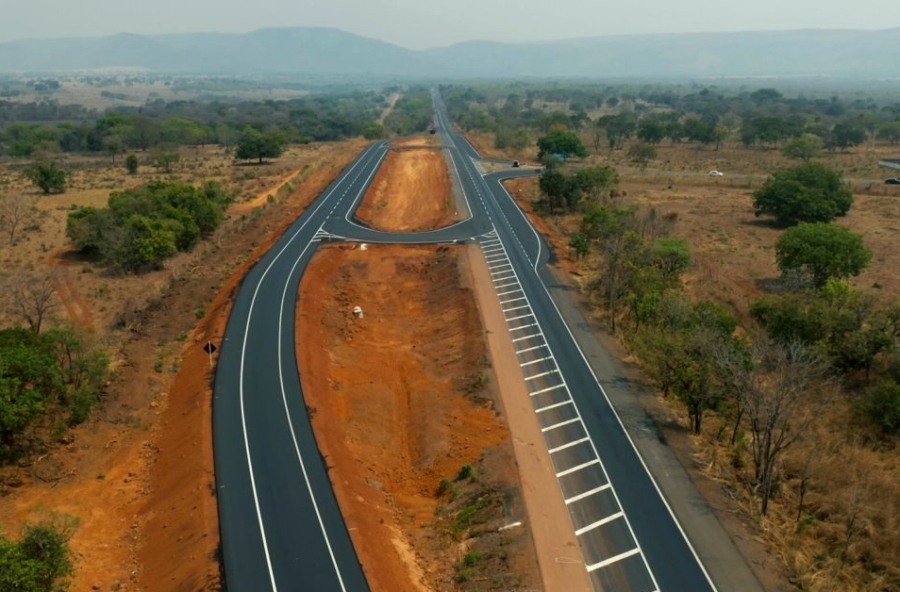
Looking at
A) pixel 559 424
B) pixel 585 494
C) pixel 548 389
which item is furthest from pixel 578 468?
pixel 548 389

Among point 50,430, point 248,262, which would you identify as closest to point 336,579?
point 50,430

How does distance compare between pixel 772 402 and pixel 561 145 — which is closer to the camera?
pixel 772 402

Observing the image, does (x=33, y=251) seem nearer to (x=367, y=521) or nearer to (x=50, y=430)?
(x=50, y=430)

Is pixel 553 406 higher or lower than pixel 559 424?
higher

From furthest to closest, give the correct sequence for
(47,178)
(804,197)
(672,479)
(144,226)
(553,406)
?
(47,178) < (804,197) < (144,226) < (553,406) < (672,479)

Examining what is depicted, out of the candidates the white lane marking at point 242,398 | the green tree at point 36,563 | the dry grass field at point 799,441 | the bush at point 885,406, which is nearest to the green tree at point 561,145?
the dry grass field at point 799,441

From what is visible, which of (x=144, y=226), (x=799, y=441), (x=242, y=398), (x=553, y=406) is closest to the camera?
(x=799, y=441)

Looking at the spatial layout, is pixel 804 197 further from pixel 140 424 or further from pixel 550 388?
pixel 140 424
